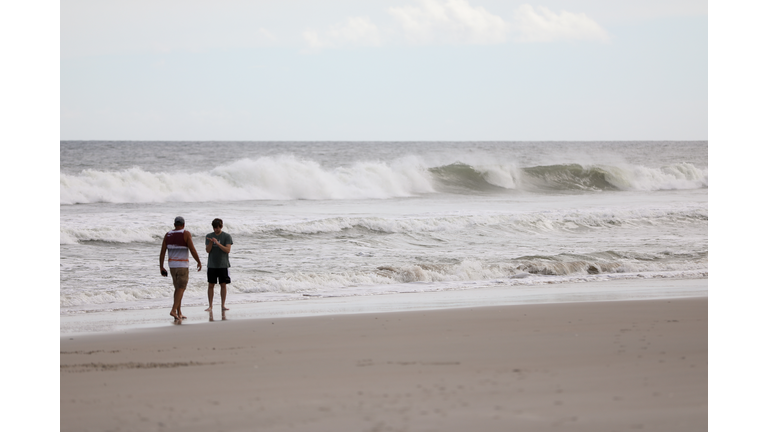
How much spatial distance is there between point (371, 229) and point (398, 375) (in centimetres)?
1060

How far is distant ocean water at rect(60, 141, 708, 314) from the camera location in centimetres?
949

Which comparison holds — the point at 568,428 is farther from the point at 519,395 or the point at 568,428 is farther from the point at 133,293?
the point at 133,293

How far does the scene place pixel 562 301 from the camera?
7.53 metres

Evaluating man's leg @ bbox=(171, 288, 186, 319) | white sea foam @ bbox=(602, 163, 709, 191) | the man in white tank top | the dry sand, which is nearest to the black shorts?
the man in white tank top

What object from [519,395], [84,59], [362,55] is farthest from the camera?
[362,55]

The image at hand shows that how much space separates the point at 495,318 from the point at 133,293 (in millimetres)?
4826

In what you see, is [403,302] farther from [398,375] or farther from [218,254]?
[398,375]

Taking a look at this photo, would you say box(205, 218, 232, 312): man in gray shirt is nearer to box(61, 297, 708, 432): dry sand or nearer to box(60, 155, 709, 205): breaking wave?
box(61, 297, 708, 432): dry sand

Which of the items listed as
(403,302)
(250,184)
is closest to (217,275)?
(403,302)

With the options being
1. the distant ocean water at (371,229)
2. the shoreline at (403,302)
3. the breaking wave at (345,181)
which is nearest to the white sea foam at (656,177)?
the breaking wave at (345,181)

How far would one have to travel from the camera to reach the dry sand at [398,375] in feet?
11.3
